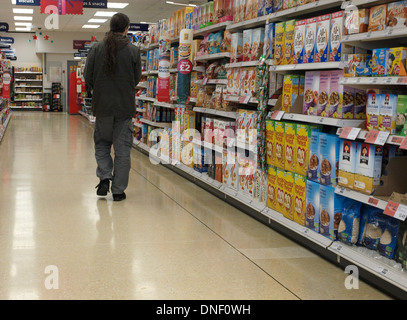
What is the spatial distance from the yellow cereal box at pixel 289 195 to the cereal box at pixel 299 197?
5cm

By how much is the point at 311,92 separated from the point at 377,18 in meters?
0.80

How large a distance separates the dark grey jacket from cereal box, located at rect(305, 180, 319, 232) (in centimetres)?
217

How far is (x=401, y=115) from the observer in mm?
2779

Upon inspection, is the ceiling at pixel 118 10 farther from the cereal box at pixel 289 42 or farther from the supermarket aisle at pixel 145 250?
the cereal box at pixel 289 42

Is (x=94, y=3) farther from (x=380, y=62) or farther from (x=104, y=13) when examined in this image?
(x=380, y=62)

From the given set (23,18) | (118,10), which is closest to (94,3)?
(118,10)

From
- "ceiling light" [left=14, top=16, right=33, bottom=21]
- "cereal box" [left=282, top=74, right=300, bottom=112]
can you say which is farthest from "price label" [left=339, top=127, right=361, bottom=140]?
"ceiling light" [left=14, top=16, right=33, bottom=21]

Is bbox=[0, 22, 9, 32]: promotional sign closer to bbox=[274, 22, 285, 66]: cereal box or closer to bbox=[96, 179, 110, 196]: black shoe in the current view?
bbox=[96, 179, 110, 196]: black shoe

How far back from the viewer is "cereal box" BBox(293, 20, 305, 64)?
3.75 m

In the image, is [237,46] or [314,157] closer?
[314,157]

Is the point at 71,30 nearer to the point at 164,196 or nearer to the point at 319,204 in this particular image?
the point at 164,196

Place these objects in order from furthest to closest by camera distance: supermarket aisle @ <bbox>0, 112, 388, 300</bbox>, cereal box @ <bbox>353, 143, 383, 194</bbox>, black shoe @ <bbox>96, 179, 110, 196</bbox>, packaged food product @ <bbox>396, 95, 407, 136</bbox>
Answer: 1. black shoe @ <bbox>96, 179, 110, 196</bbox>
2. cereal box @ <bbox>353, 143, 383, 194</bbox>
3. supermarket aisle @ <bbox>0, 112, 388, 300</bbox>
4. packaged food product @ <bbox>396, 95, 407, 136</bbox>

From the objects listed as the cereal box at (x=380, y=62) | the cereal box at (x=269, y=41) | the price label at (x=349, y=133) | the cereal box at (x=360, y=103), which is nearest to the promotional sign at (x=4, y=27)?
the cereal box at (x=269, y=41)
